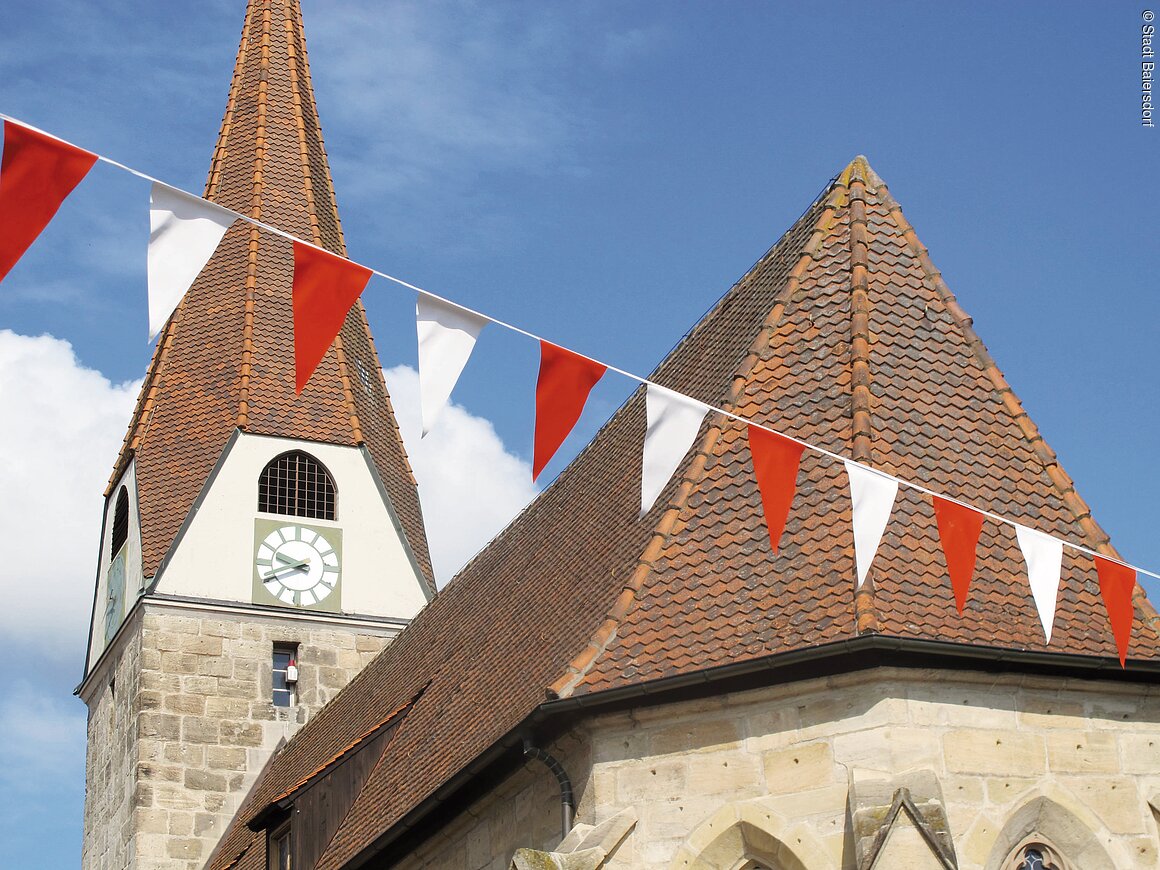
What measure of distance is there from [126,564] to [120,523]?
0.74 m

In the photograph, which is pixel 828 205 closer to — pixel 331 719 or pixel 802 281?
pixel 802 281

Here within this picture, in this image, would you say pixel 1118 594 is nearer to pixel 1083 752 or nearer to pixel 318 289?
pixel 1083 752

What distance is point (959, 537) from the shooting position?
10102 millimetres

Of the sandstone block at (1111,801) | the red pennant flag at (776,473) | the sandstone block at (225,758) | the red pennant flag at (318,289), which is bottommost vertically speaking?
the sandstone block at (1111,801)

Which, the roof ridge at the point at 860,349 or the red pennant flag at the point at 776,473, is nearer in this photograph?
the red pennant flag at the point at 776,473

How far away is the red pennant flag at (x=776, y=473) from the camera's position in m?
10.1

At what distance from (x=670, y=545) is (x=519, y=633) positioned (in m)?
2.69

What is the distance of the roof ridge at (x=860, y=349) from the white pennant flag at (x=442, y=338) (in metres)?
2.68

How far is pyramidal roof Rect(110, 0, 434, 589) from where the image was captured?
22781 mm

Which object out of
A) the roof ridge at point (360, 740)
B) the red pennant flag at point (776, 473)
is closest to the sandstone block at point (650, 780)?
the red pennant flag at point (776, 473)

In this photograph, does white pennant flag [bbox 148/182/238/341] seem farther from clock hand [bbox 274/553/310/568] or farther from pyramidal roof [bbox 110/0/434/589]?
clock hand [bbox 274/553/310/568]

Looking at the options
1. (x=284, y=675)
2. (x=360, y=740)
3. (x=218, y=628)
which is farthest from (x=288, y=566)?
(x=360, y=740)

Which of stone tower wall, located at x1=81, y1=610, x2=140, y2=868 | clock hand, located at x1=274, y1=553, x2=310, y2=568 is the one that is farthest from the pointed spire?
stone tower wall, located at x1=81, y1=610, x2=140, y2=868

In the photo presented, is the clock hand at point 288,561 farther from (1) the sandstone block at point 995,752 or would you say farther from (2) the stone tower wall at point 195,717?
(1) the sandstone block at point 995,752
